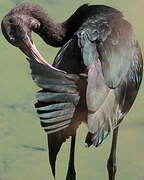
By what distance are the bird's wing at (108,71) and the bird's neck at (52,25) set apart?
308mm

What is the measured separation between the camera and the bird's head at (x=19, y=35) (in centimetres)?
398

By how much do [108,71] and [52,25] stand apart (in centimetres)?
72

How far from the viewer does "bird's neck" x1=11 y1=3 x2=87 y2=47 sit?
4.16 meters

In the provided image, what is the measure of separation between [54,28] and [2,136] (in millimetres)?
1214

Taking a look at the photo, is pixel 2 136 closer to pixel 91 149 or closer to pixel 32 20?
pixel 91 149

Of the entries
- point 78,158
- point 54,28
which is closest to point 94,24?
point 54,28

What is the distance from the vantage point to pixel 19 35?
3.99 metres

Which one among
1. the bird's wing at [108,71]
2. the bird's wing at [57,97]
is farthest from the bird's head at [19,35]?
the bird's wing at [57,97]

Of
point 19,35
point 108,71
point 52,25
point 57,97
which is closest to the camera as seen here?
point 57,97

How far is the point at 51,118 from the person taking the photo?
11.0ft

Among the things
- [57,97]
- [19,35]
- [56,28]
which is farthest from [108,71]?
[56,28]

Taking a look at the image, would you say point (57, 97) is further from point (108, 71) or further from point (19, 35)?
point (19, 35)

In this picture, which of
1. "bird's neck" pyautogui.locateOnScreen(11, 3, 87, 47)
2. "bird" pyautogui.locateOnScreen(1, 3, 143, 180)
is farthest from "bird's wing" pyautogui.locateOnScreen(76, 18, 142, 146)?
"bird's neck" pyautogui.locateOnScreen(11, 3, 87, 47)

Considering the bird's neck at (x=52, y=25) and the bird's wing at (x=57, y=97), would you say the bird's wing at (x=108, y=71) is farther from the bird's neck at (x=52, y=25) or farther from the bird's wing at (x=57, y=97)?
the bird's neck at (x=52, y=25)
